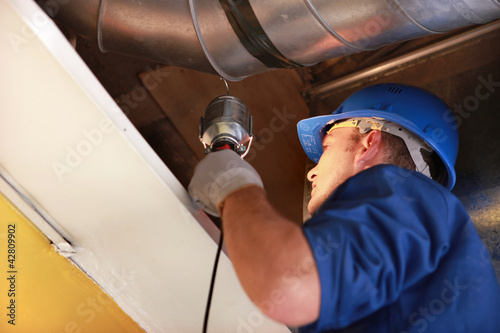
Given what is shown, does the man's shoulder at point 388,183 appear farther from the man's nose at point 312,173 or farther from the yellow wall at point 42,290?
the yellow wall at point 42,290

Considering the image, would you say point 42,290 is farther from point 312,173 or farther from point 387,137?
point 387,137

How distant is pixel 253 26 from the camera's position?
49.5 inches

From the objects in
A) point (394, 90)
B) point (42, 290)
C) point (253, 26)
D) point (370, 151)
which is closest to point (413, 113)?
point (394, 90)

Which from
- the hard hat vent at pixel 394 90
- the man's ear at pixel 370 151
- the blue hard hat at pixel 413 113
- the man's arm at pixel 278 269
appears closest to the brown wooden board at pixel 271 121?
the blue hard hat at pixel 413 113

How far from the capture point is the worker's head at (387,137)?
1.35m

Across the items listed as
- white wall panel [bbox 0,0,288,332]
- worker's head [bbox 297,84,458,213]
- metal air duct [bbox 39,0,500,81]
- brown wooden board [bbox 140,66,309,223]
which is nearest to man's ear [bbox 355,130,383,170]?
worker's head [bbox 297,84,458,213]

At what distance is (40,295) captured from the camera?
4.36ft

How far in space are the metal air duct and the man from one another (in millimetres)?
369

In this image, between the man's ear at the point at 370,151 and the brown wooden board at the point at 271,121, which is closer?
the man's ear at the point at 370,151

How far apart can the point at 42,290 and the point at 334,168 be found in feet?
3.01

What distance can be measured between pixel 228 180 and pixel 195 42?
50cm

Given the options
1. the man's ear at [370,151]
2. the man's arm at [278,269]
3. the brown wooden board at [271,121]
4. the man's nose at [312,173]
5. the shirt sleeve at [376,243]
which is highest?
the man's arm at [278,269]

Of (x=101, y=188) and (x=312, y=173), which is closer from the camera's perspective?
(x=101, y=188)

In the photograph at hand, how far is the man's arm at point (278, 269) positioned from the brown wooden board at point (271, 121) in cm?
150
